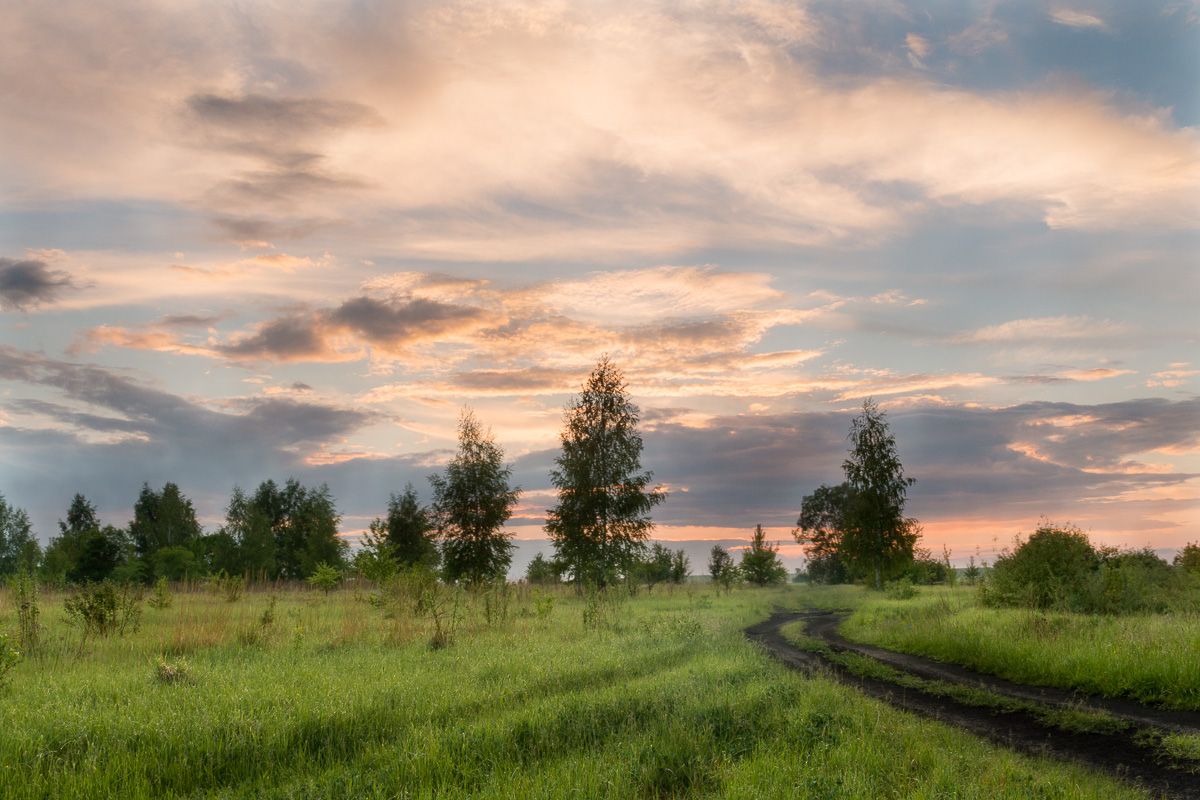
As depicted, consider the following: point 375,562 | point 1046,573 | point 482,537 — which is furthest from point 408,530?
point 1046,573

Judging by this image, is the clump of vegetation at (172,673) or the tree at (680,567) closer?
the clump of vegetation at (172,673)

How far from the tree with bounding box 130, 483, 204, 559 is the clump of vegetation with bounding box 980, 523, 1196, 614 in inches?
3833

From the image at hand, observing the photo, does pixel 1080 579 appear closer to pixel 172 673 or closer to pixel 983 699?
pixel 983 699

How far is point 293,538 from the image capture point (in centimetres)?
9694

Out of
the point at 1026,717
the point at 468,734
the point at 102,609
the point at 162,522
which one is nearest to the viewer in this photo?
the point at 468,734

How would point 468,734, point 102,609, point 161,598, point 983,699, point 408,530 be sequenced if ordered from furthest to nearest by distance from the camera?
point 408,530
point 161,598
point 102,609
point 983,699
point 468,734

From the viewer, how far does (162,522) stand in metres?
102

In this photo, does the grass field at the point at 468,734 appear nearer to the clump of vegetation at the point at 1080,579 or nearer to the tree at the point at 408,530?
the clump of vegetation at the point at 1080,579

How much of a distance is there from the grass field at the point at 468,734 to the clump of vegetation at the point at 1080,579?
16.3 meters

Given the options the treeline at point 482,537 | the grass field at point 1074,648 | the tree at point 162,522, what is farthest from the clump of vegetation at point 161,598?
the tree at point 162,522

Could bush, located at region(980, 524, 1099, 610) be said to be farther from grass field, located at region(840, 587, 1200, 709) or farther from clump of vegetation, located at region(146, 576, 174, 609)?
clump of vegetation, located at region(146, 576, 174, 609)

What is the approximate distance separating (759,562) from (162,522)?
7790 cm

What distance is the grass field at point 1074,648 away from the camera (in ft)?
49.7

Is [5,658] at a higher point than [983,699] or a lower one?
higher
